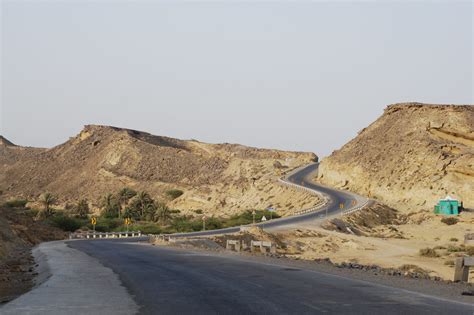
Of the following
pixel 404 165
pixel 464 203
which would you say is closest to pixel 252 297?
pixel 464 203

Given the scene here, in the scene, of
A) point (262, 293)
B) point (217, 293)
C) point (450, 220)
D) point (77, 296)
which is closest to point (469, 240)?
point (450, 220)

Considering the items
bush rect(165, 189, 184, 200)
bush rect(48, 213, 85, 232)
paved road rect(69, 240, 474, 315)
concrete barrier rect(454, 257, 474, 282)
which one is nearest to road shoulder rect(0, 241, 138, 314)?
paved road rect(69, 240, 474, 315)

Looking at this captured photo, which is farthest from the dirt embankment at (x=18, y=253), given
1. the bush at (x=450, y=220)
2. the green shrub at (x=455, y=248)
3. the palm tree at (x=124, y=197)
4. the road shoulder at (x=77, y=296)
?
the palm tree at (x=124, y=197)

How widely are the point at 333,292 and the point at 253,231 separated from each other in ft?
117

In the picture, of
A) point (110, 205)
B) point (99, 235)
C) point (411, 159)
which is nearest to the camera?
point (99, 235)

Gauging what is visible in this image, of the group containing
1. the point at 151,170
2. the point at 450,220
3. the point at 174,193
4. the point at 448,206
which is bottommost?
the point at 450,220

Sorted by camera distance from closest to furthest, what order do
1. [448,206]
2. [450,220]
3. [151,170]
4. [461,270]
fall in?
1. [461,270]
2. [450,220]
3. [448,206]
4. [151,170]

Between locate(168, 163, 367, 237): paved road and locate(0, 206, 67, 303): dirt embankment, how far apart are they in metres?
12.6

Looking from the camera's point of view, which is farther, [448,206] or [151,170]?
[151,170]

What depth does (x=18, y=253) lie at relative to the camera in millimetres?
36875

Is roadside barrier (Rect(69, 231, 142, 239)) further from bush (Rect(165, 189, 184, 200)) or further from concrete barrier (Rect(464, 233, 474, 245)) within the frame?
bush (Rect(165, 189, 184, 200))

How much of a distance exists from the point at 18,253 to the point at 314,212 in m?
44.2

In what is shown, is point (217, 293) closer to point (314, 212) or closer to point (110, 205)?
point (314, 212)

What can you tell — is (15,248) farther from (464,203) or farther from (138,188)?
(138,188)
